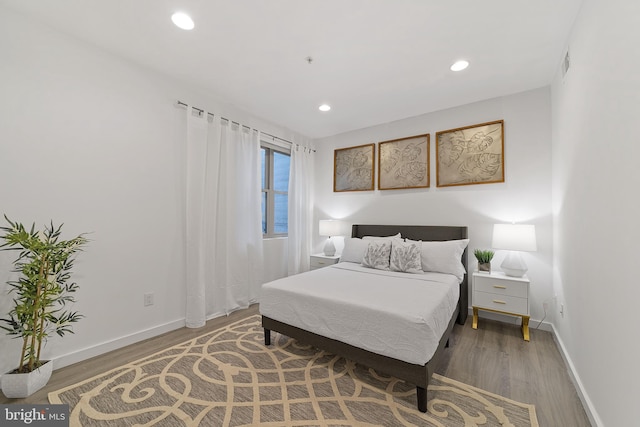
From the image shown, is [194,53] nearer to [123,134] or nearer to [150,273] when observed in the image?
[123,134]

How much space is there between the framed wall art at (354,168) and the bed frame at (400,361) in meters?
0.98

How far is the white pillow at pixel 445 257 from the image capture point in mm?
2854

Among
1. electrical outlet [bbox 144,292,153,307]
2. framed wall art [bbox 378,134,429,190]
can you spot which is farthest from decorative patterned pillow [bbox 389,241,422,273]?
electrical outlet [bbox 144,292,153,307]

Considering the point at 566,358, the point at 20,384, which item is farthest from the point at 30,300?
the point at 566,358

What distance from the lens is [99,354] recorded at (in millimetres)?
2248

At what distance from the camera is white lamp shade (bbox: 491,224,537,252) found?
2.62 meters

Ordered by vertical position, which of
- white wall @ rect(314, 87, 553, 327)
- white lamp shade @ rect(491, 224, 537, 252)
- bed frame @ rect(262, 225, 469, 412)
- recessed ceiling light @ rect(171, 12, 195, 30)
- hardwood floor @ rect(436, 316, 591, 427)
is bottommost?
hardwood floor @ rect(436, 316, 591, 427)

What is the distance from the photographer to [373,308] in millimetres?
1822

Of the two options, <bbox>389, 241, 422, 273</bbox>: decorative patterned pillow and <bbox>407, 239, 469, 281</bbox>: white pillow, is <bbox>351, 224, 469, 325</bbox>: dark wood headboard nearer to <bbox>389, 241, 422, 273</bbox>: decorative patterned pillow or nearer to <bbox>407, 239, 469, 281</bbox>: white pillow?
<bbox>407, 239, 469, 281</bbox>: white pillow

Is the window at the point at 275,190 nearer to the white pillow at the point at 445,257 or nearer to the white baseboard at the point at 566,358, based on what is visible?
the white pillow at the point at 445,257

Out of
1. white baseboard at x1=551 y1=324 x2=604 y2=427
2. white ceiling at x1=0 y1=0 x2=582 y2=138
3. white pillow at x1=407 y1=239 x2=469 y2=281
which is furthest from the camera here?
white pillow at x1=407 y1=239 x2=469 y2=281

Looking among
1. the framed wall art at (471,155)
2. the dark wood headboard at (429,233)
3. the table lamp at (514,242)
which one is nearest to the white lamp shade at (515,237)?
the table lamp at (514,242)

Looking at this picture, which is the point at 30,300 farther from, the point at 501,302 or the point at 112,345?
the point at 501,302

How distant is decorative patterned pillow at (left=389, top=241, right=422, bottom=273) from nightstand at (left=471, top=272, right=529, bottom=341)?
2.09 ft
